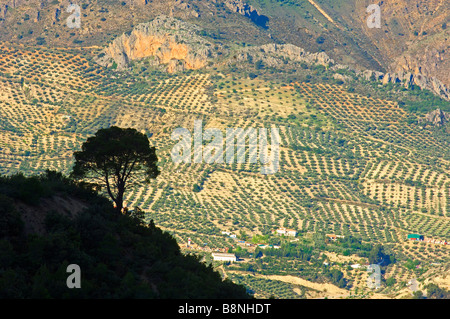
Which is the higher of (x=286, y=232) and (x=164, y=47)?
(x=164, y=47)

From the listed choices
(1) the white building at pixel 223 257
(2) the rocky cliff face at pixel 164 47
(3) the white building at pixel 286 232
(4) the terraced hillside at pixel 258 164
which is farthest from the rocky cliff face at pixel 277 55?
(1) the white building at pixel 223 257

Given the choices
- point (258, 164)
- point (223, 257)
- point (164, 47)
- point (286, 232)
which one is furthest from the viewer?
point (164, 47)

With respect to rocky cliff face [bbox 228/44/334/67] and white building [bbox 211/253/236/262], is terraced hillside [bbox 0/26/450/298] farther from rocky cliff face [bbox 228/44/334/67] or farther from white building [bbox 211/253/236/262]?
white building [bbox 211/253/236/262]

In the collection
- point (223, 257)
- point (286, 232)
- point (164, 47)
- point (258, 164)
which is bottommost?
point (223, 257)

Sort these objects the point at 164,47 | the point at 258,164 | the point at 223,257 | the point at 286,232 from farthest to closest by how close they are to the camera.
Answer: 1. the point at 164,47
2. the point at 258,164
3. the point at 286,232
4. the point at 223,257

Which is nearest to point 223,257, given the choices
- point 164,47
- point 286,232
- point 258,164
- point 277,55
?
point 286,232

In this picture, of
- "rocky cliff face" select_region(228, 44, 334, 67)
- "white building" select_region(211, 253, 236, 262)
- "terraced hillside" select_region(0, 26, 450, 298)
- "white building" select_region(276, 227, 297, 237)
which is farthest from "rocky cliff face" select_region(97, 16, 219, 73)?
"white building" select_region(211, 253, 236, 262)

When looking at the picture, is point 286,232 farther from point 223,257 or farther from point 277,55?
point 277,55
